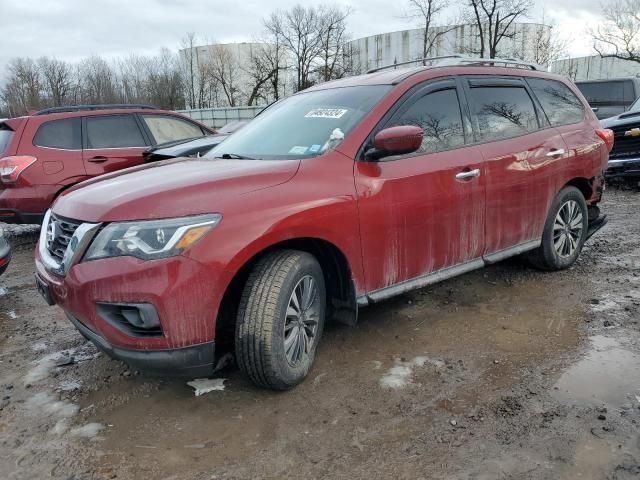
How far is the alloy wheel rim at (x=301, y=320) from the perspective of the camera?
9.55 feet

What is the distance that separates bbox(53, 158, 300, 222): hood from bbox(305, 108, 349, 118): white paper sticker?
0.60m

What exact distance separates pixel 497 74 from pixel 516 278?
5.83ft

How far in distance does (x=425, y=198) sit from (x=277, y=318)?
1.30m

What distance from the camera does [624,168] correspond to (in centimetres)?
911

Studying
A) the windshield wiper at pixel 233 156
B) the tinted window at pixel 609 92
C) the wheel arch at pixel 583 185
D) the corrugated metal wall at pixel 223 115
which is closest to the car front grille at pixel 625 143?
the tinted window at pixel 609 92

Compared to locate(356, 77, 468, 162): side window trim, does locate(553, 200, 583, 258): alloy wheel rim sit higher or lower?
lower

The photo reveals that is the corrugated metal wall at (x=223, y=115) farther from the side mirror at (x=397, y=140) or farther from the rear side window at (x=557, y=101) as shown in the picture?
the side mirror at (x=397, y=140)

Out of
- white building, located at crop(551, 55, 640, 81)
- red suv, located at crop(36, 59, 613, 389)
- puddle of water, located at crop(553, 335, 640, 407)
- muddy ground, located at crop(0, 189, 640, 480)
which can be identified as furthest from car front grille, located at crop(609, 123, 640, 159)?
white building, located at crop(551, 55, 640, 81)

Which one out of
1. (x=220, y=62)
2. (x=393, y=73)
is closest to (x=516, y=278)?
(x=393, y=73)

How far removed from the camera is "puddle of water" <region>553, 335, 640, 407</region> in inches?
111

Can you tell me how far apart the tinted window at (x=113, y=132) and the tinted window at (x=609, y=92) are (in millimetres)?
10410

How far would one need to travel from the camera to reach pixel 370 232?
3.14 meters

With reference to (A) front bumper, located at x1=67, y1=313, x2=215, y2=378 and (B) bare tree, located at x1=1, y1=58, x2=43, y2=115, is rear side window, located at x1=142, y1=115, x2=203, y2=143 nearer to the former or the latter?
(A) front bumper, located at x1=67, y1=313, x2=215, y2=378

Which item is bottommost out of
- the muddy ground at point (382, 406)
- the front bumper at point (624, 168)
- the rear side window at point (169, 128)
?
the muddy ground at point (382, 406)
